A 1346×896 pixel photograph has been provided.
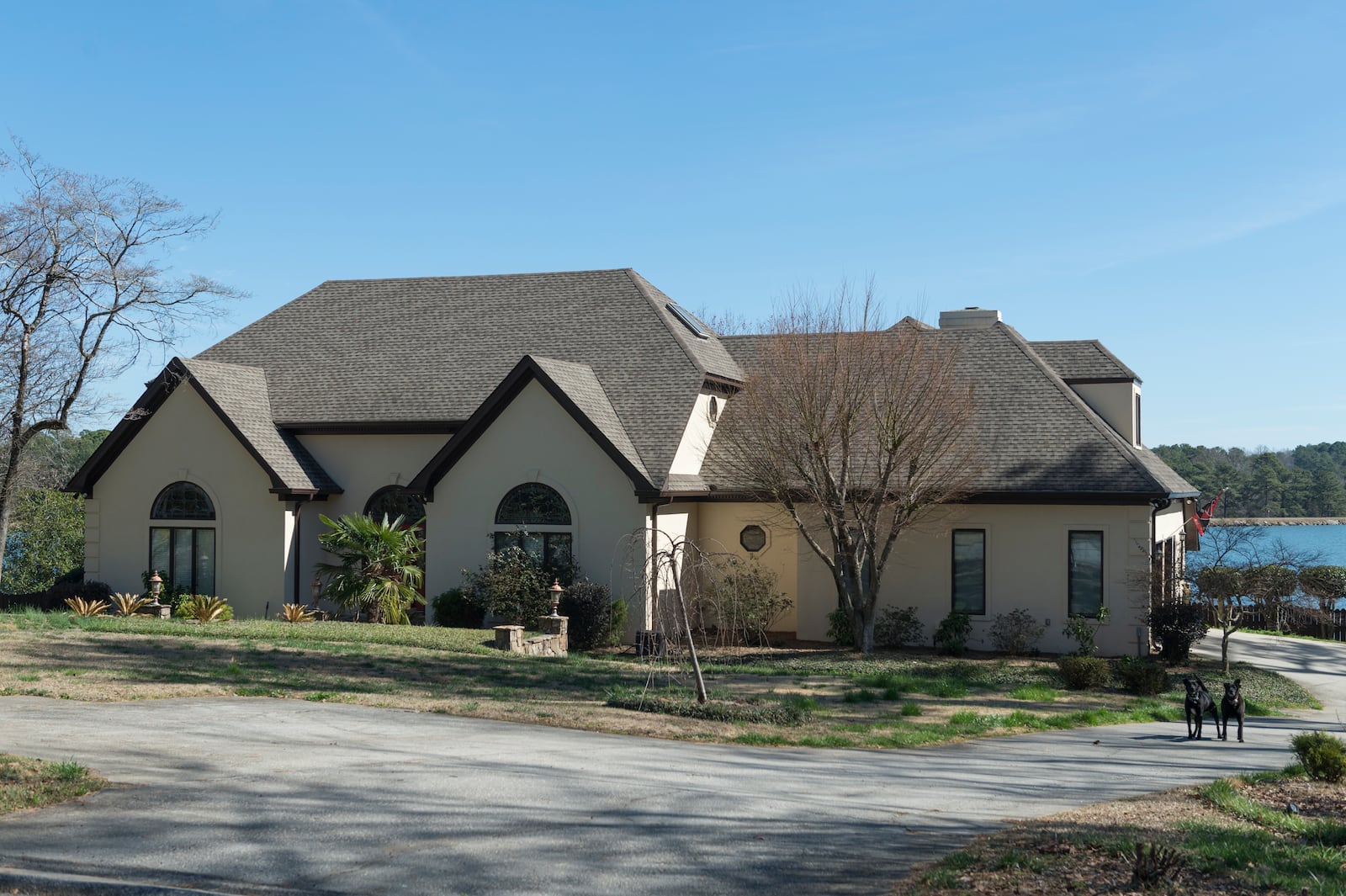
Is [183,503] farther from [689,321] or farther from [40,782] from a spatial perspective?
[40,782]

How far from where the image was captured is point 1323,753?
11641mm

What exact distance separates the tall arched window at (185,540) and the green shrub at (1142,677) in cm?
1977

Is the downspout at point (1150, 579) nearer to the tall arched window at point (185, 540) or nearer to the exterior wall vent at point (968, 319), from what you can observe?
the exterior wall vent at point (968, 319)

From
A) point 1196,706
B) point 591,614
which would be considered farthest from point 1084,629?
point 591,614

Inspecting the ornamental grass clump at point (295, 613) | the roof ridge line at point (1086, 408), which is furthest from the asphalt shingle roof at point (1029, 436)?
the ornamental grass clump at point (295, 613)

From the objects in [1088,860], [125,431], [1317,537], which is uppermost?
[125,431]

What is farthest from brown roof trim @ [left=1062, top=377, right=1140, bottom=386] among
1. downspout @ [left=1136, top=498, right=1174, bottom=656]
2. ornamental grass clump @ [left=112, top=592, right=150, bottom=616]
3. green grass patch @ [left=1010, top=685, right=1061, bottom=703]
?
ornamental grass clump @ [left=112, top=592, right=150, bottom=616]

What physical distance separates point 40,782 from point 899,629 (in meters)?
18.2

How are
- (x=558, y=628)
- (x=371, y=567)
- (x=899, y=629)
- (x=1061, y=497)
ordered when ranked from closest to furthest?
(x=558, y=628) < (x=1061, y=497) < (x=371, y=567) < (x=899, y=629)

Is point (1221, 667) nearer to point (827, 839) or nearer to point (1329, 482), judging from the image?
point (827, 839)

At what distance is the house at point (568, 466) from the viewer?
23953 millimetres

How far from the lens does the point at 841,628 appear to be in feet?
79.8

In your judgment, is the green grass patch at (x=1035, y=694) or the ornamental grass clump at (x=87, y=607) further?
the ornamental grass clump at (x=87, y=607)

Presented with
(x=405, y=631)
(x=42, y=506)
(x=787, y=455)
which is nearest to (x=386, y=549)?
(x=405, y=631)
